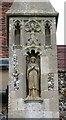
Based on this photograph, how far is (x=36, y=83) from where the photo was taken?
12312 mm

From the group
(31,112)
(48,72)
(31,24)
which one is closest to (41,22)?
(31,24)

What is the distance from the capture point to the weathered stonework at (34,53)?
1200 cm

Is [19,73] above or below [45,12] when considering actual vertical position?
below

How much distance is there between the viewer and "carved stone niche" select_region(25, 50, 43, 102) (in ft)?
39.9

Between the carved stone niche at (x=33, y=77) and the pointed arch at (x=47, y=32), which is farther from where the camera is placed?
the pointed arch at (x=47, y=32)

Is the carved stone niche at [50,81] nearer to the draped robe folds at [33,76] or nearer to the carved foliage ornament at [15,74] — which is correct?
the draped robe folds at [33,76]

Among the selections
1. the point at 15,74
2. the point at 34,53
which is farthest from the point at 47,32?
the point at 15,74

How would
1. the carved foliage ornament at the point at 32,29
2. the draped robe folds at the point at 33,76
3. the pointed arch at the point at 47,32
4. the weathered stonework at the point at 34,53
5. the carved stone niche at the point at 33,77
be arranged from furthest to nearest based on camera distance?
the pointed arch at the point at 47,32 < the carved foliage ornament at the point at 32,29 < the draped robe folds at the point at 33,76 < the carved stone niche at the point at 33,77 < the weathered stonework at the point at 34,53

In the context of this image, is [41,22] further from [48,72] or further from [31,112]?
[31,112]

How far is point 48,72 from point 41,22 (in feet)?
3.85

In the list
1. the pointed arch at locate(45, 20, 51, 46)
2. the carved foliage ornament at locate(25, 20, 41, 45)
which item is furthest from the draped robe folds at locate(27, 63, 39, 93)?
the pointed arch at locate(45, 20, 51, 46)

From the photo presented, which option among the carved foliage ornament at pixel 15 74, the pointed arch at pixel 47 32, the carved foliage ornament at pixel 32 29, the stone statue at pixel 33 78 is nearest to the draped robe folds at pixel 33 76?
the stone statue at pixel 33 78

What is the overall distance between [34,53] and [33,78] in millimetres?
614

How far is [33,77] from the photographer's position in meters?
12.3
